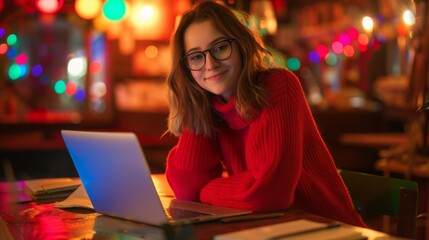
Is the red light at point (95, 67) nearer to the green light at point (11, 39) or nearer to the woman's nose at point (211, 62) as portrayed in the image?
the green light at point (11, 39)

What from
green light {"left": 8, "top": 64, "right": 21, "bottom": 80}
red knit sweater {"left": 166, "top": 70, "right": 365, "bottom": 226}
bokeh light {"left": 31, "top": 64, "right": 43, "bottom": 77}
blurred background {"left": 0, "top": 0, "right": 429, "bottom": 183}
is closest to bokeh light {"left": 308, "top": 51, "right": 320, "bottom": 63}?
blurred background {"left": 0, "top": 0, "right": 429, "bottom": 183}

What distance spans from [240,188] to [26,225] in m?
0.58

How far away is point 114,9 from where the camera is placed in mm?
6004

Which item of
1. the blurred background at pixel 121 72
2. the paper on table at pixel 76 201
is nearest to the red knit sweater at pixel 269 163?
the paper on table at pixel 76 201

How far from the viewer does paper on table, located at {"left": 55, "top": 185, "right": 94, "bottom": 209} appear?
1.84 meters

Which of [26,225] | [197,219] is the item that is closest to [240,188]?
[197,219]

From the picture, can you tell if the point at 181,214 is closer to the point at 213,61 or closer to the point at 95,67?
the point at 213,61

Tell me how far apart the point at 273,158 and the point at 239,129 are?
0.99 ft

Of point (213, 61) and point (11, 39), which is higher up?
point (11, 39)

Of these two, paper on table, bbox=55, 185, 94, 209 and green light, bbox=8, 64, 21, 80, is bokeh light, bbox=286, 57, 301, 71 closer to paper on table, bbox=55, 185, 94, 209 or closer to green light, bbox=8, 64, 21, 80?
green light, bbox=8, 64, 21, 80

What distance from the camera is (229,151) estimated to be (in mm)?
2018

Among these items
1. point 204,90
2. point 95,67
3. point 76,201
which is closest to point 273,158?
point 204,90

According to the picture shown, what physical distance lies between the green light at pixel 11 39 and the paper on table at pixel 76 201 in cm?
439

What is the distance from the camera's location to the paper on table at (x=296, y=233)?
119 centimetres
